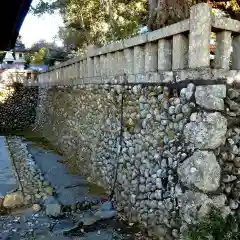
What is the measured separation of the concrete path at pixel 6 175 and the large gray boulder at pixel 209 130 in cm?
480

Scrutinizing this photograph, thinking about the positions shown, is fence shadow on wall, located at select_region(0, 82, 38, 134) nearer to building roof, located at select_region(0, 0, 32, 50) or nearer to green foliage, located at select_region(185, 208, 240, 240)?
building roof, located at select_region(0, 0, 32, 50)

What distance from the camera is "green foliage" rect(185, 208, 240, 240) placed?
4.14m

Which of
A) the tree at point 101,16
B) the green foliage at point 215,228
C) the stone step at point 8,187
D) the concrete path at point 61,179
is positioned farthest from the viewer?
the tree at point 101,16

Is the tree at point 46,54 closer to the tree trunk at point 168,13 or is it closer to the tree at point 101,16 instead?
the tree at point 101,16

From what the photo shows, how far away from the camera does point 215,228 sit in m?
4.19

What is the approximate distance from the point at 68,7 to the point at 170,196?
19821 mm

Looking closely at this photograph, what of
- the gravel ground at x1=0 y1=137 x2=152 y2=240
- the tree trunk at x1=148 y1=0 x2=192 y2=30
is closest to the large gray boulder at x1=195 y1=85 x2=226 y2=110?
the tree trunk at x1=148 y1=0 x2=192 y2=30

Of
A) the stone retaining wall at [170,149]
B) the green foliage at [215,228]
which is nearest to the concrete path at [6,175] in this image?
the stone retaining wall at [170,149]

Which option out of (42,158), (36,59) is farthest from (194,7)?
(36,59)

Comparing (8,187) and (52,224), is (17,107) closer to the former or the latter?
(8,187)

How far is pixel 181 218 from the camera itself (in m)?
4.71

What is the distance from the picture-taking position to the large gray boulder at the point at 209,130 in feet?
14.0

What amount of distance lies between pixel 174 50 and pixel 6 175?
19.3 feet

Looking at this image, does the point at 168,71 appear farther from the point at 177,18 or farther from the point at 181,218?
the point at 181,218
